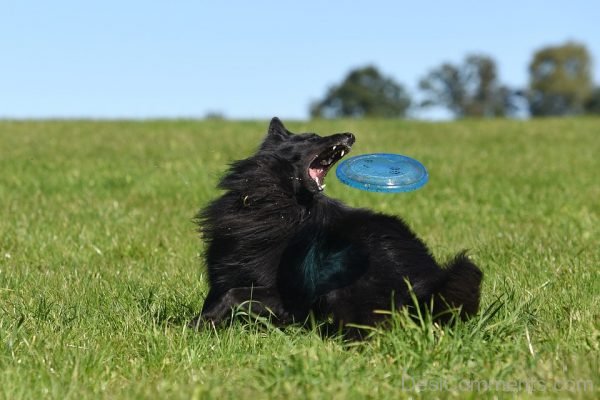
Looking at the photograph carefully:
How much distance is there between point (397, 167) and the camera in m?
5.50

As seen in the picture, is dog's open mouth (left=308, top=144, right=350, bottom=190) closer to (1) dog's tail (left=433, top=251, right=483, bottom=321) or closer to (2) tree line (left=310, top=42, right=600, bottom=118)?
(1) dog's tail (left=433, top=251, right=483, bottom=321)

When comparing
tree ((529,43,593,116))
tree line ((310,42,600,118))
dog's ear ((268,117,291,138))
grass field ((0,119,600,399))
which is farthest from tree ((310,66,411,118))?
dog's ear ((268,117,291,138))

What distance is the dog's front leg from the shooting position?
16.9ft

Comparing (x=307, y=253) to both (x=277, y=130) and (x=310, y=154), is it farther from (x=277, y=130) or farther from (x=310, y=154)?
(x=277, y=130)

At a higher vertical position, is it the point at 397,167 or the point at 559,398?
the point at 397,167

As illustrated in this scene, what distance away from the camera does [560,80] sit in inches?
3912

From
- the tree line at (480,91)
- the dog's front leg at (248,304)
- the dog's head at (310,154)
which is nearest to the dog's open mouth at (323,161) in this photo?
the dog's head at (310,154)

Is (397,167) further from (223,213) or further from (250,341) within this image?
(250,341)

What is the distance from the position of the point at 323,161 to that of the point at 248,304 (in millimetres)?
1120

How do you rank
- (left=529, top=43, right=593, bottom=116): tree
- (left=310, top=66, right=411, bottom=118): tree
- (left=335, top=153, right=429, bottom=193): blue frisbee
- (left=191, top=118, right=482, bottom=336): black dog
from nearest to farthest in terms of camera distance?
(left=191, top=118, right=482, bottom=336): black dog → (left=335, top=153, right=429, bottom=193): blue frisbee → (left=529, top=43, right=593, bottom=116): tree → (left=310, top=66, right=411, bottom=118): tree

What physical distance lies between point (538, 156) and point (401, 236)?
569 inches

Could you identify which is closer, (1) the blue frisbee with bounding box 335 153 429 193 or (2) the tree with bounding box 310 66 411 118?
(1) the blue frisbee with bounding box 335 153 429 193

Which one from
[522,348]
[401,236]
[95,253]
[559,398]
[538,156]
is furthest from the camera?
[538,156]

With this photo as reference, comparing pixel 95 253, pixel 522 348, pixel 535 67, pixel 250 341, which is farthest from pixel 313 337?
pixel 535 67
